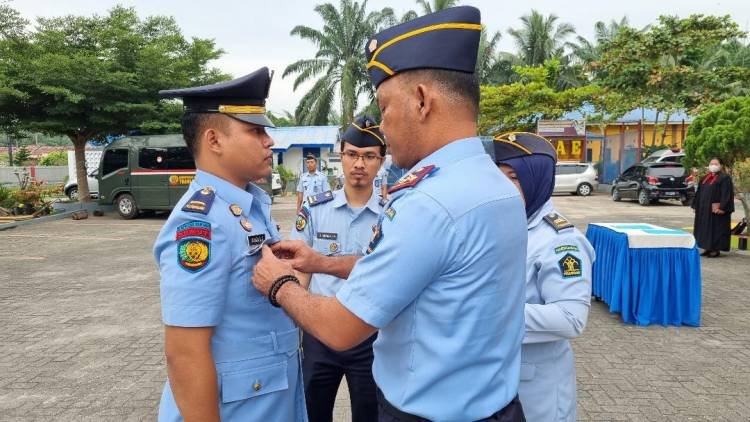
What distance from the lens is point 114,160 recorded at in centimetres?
1480

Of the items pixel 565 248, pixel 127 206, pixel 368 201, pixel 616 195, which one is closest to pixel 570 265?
pixel 565 248

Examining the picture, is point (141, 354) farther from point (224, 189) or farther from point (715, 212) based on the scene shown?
point (715, 212)

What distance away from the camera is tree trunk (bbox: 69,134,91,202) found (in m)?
15.7

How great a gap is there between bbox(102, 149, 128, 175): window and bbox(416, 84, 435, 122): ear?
600 inches

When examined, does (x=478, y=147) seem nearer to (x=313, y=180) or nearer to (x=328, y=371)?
(x=328, y=371)

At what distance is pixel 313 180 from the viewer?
1012 cm

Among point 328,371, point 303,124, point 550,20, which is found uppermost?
point 550,20

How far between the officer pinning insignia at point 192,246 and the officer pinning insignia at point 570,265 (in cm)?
132

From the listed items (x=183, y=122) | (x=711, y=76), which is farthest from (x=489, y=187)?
(x=711, y=76)

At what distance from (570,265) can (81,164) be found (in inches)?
690

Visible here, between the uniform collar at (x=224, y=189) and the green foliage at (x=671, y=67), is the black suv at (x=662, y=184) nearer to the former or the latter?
the green foliage at (x=671, y=67)

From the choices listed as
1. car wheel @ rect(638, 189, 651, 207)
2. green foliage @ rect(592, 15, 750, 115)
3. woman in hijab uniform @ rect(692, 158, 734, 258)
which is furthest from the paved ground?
green foliage @ rect(592, 15, 750, 115)

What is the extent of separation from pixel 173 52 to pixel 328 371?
56.6 ft

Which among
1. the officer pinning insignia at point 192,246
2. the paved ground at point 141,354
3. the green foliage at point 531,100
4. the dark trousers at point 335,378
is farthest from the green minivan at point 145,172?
the green foliage at point 531,100
